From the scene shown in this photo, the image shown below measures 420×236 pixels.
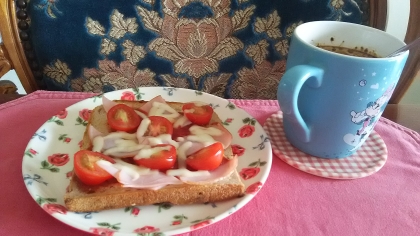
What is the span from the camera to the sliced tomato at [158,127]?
64 centimetres

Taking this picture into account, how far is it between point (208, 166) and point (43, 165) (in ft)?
0.92

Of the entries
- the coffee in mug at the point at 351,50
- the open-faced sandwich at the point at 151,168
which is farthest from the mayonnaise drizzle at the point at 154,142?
the coffee in mug at the point at 351,50

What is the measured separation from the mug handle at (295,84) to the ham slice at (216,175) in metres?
0.12

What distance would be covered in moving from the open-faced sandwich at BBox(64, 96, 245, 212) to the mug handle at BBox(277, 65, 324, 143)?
116 mm

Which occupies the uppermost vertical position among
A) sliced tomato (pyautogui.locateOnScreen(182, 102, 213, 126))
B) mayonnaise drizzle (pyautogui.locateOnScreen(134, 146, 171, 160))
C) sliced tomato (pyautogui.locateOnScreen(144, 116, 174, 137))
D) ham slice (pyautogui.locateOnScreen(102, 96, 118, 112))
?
ham slice (pyautogui.locateOnScreen(102, 96, 118, 112))

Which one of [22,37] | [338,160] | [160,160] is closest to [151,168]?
[160,160]

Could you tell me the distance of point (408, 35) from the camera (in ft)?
3.09

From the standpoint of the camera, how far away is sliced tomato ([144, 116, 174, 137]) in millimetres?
643

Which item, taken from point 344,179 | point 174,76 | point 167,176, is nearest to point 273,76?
point 174,76

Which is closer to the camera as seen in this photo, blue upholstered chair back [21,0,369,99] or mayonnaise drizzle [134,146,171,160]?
mayonnaise drizzle [134,146,171,160]

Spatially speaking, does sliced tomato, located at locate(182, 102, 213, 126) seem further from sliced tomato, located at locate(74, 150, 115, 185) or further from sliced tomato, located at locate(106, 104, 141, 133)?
sliced tomato, located at locate(74, 150, 115, 185)

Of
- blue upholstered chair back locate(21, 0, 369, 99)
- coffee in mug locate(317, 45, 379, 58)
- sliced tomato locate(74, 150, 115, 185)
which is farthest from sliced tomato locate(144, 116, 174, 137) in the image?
blue upholstered chair back locate(21, 0, 369, 99)

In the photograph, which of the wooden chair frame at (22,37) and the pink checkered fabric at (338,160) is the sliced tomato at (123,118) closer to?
the pink checkered fabric at (338,160)

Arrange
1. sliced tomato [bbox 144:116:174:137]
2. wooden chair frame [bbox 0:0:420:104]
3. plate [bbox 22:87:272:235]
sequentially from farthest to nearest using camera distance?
wooden chair frame [bbox 0:0:420:104], sliced tomato [bbox 144:116:174:137], plate [bbox 22:87:272:235]
